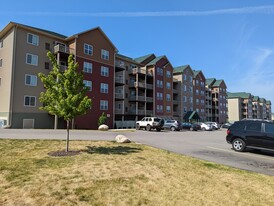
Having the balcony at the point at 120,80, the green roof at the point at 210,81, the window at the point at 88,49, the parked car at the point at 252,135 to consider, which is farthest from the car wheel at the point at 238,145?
the green roof at the point at 210,81

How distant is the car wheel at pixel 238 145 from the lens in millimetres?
12762

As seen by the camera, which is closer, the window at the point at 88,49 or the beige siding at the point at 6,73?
the beige siding at the point at 6,73

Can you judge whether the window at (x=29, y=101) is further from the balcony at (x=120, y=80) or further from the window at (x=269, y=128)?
the window at (x=269, y=128)

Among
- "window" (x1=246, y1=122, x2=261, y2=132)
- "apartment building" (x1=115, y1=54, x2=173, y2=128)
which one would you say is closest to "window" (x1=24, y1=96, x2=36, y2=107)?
"apartment building" (x1=115, y1=54, x2=173, y2=128)

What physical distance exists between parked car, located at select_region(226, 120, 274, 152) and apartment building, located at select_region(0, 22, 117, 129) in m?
22.0

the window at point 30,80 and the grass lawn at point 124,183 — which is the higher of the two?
the window at point 30,80

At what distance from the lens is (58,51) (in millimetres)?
31375

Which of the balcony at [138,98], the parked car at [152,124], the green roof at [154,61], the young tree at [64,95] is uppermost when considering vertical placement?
the green roof at [154,61]

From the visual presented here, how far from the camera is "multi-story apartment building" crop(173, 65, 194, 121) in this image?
5733 cm

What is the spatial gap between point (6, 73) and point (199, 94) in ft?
176

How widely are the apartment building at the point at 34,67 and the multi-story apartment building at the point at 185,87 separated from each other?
26855mm

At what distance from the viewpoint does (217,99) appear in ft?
256

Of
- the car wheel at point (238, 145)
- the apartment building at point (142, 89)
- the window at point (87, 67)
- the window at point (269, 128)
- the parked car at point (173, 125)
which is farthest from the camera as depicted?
the apartment building at point (142, 89)

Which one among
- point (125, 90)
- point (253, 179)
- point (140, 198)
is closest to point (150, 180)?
point (140, 198)
